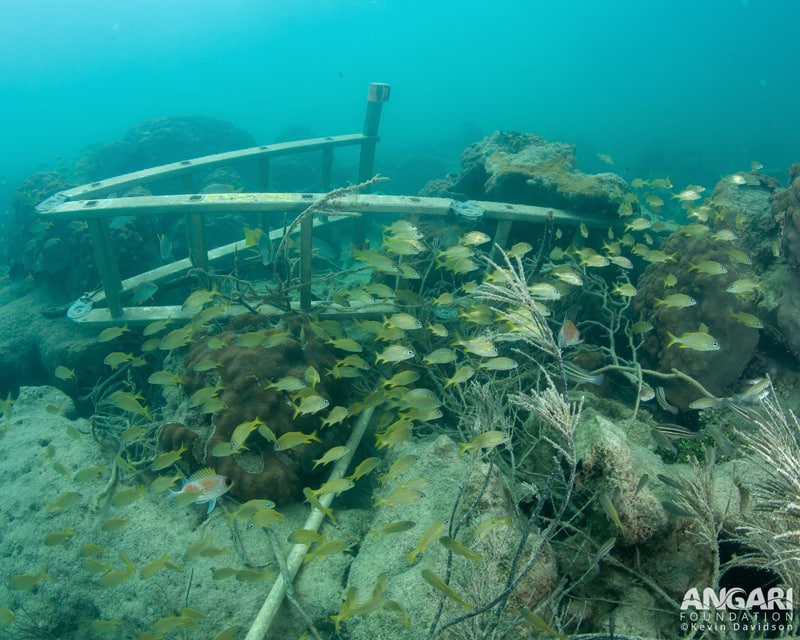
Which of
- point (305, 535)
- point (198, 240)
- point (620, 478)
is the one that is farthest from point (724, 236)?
point (198, 240)

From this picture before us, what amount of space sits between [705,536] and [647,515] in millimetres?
314

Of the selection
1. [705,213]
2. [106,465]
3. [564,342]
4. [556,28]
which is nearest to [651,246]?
[705,213]

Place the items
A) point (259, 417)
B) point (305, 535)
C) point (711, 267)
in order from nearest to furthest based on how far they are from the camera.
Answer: point (305, 535)
point (259, 417)
point (711, 267)

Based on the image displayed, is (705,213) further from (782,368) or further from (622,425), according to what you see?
(622,425)

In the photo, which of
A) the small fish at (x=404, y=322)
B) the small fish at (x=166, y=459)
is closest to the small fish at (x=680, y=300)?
the small fish at (x=404, y=322)

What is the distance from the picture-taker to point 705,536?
2.37 m

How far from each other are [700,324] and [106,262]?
7673mm

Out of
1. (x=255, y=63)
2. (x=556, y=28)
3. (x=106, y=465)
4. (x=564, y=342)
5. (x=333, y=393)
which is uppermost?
(x=556, y=28)

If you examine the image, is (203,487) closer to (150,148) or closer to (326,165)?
(326,165)

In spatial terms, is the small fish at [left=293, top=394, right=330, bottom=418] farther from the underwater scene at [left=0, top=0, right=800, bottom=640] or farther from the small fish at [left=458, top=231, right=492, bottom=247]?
the small fish at [left=458, top=231, right=492, bottom=247]

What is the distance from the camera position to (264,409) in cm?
419

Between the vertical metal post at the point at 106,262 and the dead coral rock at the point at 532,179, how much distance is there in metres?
6.12

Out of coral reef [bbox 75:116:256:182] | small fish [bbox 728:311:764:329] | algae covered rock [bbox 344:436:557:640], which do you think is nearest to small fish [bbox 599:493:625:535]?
algae covered rock [bbox 344:436:557:640]

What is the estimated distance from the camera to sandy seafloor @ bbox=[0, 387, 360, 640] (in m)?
3.46
